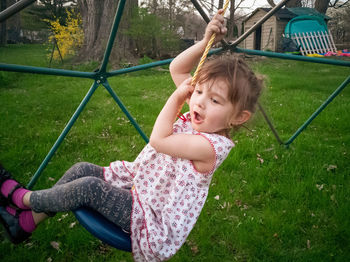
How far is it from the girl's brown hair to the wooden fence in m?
12.9

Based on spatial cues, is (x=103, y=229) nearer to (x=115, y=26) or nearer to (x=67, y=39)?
(x=115, y=26)

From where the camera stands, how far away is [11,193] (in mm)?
1439

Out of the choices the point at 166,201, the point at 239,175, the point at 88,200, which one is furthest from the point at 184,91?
the point at 239,175

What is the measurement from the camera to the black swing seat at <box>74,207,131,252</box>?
119cm

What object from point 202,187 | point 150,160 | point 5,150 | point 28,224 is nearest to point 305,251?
point 202,187

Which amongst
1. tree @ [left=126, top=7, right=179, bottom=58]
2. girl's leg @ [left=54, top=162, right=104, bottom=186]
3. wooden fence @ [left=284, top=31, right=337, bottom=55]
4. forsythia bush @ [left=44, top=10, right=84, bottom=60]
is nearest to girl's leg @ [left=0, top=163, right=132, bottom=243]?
girl's leg @ [left=54, top=162, right=104, bottom=186]

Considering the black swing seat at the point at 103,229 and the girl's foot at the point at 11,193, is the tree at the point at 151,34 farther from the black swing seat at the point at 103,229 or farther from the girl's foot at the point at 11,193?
the black swing seat at the point at 103,229

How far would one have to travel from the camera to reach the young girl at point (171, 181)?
4.14 ft

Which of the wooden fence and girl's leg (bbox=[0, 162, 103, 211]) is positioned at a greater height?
the wooden fence

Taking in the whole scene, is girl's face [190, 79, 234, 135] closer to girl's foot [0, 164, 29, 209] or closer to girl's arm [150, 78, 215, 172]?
girl's arm [150, 78, 215, 172]

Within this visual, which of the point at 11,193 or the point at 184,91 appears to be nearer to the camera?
the point at 184,91

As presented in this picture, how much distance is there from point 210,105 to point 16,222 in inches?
42.5

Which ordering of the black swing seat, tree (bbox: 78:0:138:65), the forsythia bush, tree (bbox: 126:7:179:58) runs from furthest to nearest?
the forsythia bush, tree (bbox: 126:7:179:58), tree (bbox: 78:0:138:65), the black swing seat

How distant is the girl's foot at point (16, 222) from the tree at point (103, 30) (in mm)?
7592
